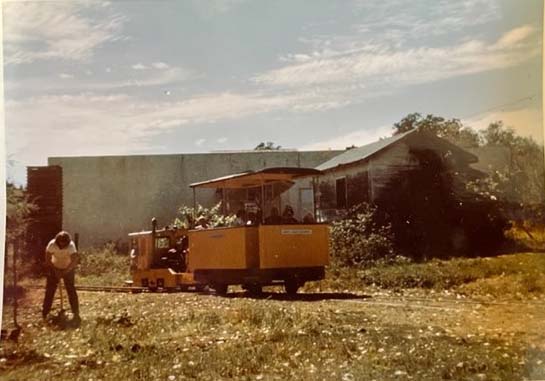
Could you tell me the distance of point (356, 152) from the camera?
4391 mm

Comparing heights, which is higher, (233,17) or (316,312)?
(233,17)

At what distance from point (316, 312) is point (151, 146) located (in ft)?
4.43

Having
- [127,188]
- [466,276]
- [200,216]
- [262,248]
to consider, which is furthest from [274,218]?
[466,276]

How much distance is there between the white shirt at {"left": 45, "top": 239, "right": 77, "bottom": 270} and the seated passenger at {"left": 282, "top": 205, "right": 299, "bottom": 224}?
48.5 inches

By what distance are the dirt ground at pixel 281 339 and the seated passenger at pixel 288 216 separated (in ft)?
1.44

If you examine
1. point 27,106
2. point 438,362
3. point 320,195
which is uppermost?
point 27,106

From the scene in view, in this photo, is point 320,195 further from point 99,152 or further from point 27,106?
point 27,106

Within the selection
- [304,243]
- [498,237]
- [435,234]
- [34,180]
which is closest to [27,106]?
[34,180]

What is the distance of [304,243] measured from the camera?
14.1 ft

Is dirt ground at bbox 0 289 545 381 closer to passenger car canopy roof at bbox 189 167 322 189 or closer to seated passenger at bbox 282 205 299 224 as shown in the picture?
seated passenger at bbox 282 205 299 224

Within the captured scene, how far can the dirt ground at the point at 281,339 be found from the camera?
397 centimetres

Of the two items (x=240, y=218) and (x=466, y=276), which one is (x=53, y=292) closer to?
(x=240, y=218)

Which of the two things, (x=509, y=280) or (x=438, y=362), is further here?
(x=509, y=280)

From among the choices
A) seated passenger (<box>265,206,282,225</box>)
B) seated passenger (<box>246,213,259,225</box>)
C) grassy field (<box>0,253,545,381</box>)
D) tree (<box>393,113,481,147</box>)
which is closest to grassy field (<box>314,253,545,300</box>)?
grassy field (<box>0,253,545,381</box>)
